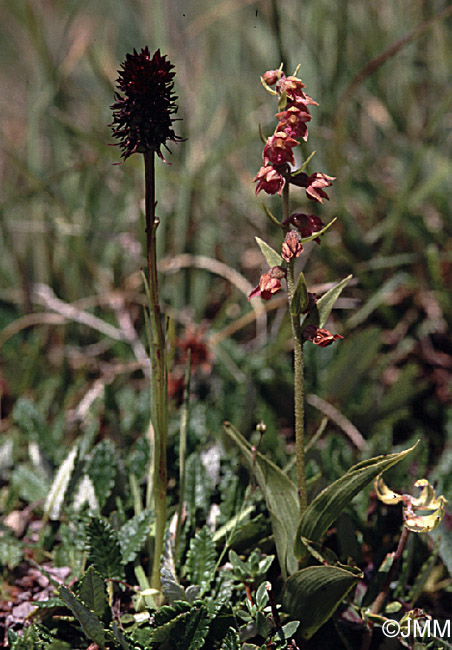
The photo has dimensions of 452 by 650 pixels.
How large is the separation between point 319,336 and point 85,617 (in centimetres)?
64

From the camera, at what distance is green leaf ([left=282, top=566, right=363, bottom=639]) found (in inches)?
44.0

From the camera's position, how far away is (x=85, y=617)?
110 cm

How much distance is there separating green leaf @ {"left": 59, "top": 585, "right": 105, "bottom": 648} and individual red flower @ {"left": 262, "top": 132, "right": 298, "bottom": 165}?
795 mm

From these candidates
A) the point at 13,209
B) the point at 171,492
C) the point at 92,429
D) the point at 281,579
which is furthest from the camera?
the point at 13,209

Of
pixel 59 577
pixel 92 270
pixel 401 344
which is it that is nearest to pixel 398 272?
pixel 401 344

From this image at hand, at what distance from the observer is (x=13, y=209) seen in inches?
122

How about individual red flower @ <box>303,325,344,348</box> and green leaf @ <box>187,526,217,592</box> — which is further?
green leaf @ <box>187,526,217,592</box>

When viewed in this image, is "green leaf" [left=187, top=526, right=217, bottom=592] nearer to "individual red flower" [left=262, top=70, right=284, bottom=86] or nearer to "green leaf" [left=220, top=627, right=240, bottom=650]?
"green leaf" [left=220, top=627, right=240, bottom=650]

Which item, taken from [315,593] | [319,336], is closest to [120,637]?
[315,593]

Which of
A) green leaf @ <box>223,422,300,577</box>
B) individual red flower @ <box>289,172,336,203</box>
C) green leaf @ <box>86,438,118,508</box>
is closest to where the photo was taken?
individual red flower @ <box>289,172,336,203</box>

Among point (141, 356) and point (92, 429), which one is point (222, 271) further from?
point (92, 429)

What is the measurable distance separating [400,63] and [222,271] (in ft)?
5.66

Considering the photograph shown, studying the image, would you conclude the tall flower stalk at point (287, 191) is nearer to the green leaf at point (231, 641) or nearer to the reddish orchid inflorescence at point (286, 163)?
the reddish orchid inflorescence at point (286, 163)

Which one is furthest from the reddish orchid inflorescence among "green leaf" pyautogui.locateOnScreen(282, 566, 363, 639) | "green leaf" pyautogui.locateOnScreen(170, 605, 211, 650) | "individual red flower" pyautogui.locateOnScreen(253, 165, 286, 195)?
"green leaf" pyautogui.locateOnScreen(170, 605, 211, 650)
